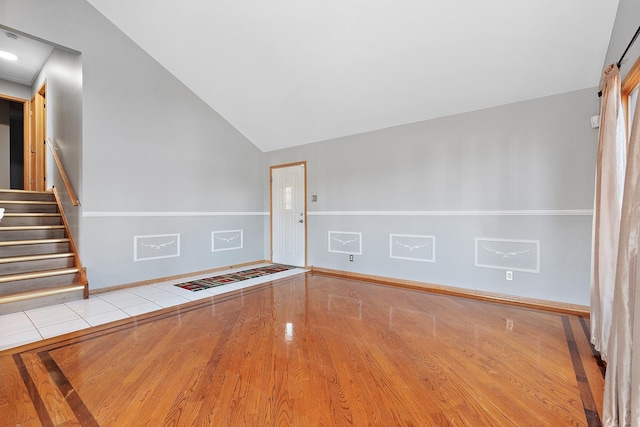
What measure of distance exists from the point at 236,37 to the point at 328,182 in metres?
2.53

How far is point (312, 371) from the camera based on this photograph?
2053 mm

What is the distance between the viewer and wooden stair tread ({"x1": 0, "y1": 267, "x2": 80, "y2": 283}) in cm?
337

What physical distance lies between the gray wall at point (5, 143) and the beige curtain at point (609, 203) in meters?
9.75

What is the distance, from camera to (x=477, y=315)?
123 inches

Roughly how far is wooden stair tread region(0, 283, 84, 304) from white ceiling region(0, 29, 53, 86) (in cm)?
356

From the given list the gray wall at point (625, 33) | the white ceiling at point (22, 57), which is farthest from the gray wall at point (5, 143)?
the gray wall at point (625, 33)

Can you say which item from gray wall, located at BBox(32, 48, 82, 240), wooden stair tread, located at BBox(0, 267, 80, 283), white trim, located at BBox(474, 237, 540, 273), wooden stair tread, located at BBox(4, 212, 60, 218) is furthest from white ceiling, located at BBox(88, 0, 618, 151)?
wooden stair tread, located at BBox(0, 267, 80, 283)

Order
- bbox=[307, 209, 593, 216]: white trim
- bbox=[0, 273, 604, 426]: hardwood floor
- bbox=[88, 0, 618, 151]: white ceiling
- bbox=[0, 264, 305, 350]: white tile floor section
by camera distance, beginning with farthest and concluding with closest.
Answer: bbox=[307, 209, 593, 216]: white trim
bbox=[88, 0, 618, 151]: white ceiling
bbox=[0, 264, 305, 350]: white tile floor section
bbox=[0, 273, 604, 426]: hardwood floor

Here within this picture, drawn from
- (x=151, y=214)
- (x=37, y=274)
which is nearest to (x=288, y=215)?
(x=151, y=214)

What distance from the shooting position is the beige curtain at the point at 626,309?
1.34 metres

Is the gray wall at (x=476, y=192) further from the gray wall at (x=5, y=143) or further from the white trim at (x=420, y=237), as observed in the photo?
the gray wall at (x=5, y=143)

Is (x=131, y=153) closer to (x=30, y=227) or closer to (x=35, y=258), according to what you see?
(x=30, y=227)

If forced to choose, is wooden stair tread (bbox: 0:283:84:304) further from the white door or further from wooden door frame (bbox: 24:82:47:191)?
wooden door frame (bbox: 24:82:47:191)

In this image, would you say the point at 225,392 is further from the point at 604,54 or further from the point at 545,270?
the point at 604,54
